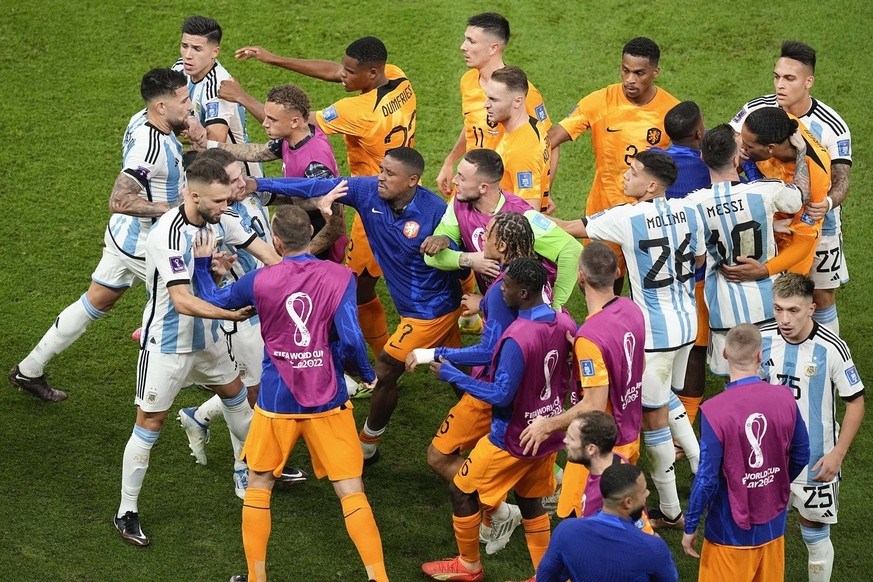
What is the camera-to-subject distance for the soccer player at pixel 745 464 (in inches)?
203

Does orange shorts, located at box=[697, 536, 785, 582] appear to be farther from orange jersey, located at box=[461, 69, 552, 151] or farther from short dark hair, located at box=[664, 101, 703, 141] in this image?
orange jersey, located at box=[461, 69, 552, 151]

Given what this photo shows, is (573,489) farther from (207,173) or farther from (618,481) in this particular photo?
(207,173)

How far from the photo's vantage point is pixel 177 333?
6359 mm

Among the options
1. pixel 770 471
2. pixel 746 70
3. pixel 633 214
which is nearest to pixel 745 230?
pixel 633 214

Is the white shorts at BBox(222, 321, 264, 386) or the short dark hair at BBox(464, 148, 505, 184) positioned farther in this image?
the white shorts at BBox(222, 321, 264, 386)

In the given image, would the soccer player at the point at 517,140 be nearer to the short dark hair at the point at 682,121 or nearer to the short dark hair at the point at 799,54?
the short dark hair at the point at 682,121

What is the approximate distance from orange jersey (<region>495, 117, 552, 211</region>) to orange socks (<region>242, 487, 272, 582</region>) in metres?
2.59

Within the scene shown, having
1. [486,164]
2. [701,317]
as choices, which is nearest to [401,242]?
[486,164]

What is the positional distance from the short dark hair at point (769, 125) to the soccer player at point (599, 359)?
5.26ft


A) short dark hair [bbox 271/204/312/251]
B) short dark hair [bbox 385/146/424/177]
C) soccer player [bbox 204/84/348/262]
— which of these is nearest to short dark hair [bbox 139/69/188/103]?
soccer player [bbox 204/84/348/262]

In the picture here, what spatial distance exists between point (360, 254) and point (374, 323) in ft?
1.63

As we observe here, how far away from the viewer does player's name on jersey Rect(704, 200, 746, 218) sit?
6.52 meters

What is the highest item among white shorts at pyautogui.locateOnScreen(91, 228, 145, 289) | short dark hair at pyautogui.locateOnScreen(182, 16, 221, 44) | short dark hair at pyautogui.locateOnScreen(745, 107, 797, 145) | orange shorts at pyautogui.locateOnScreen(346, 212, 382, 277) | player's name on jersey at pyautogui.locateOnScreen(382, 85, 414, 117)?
short dark hair at pyautogui.locateOnScreen(745, 107, 797, 145)

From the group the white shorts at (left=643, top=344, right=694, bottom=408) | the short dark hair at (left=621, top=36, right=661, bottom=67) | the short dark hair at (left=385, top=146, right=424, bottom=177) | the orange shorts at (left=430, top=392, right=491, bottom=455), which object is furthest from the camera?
the short dark hair at (left=621, top=36, right=661, bottom=67)
